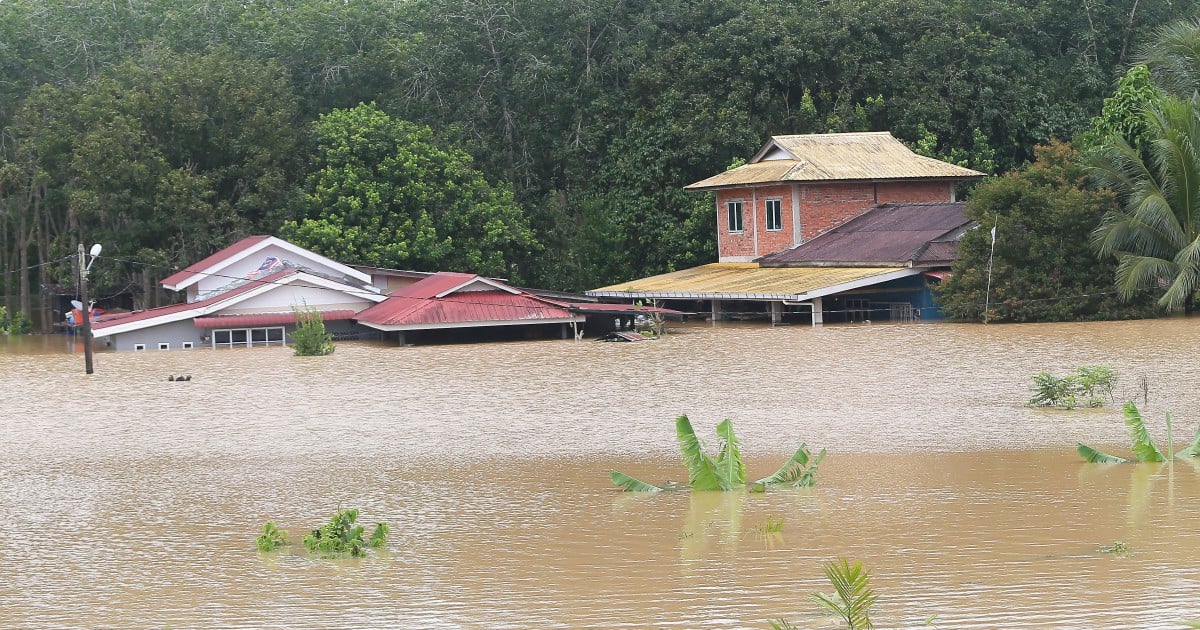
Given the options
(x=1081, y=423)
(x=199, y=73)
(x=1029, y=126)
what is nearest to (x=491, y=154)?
(x=199, y=73)

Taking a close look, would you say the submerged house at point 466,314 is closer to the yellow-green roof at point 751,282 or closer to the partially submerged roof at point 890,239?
the yellow-green roof at point 751,282

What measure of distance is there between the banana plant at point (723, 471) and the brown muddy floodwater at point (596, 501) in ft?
0.55

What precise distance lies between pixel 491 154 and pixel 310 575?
3805cm

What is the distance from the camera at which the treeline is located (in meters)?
44.2

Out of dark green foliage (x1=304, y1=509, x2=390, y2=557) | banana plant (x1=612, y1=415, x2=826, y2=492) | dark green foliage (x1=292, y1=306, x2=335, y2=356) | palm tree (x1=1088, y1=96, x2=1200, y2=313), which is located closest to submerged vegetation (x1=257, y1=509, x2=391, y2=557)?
dark green foliage (x1=304, y1=509, x2=390, y2=557)

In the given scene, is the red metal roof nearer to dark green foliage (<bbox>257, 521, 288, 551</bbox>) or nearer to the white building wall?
the white building wall

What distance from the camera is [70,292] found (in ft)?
155

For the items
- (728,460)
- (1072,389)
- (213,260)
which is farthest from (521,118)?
(728,460)

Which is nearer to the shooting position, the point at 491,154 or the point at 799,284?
the point at 799,284

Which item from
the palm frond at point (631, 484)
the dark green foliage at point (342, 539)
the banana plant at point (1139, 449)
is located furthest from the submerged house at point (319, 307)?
the dark green foliage at point (342, 539)

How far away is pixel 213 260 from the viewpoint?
136ft

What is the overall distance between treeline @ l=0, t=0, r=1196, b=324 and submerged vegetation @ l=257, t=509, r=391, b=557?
104 ft

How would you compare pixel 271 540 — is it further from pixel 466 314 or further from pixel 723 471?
pixel 466 314

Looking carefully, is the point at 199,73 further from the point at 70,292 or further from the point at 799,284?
the point at 799,284
